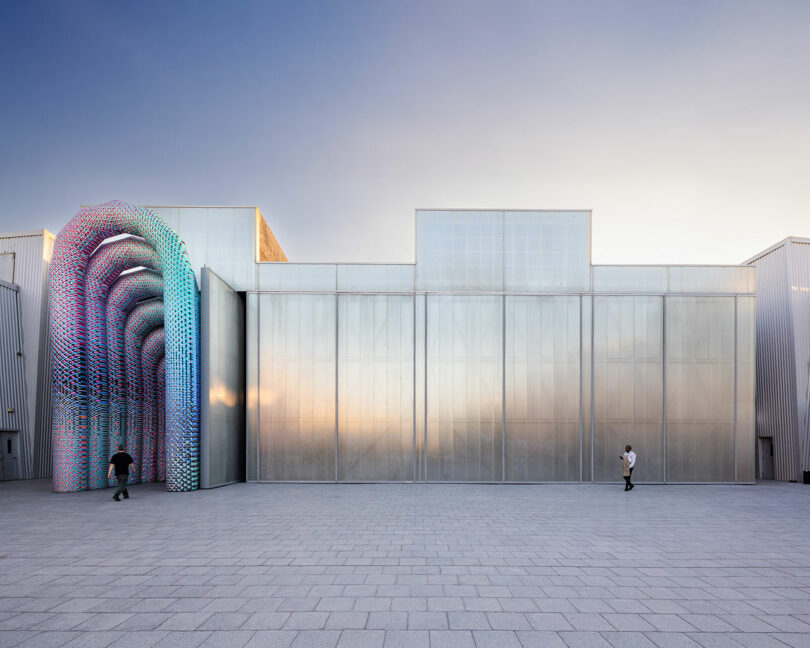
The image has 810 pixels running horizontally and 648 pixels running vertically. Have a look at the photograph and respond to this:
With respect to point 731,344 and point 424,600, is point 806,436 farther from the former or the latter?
point 424,600

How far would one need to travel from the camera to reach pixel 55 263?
13391 mm

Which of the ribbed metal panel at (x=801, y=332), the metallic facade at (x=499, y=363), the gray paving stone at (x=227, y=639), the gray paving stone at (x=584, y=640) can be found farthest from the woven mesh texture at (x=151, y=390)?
the ribbed metal panel at (x=801, y=332)

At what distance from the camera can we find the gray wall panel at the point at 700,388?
15.7 metres

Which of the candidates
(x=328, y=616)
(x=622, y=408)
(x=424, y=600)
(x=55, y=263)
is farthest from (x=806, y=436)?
(x=55, y=263)

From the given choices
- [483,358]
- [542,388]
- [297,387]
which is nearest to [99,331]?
[297,387]

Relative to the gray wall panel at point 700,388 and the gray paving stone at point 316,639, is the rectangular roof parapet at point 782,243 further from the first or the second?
the gray paving stone at point 316,639

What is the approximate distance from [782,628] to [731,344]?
43.9ft

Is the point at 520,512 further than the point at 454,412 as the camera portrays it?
No

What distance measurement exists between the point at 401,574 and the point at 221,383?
10.1m

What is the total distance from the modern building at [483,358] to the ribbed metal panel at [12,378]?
24.3 ft

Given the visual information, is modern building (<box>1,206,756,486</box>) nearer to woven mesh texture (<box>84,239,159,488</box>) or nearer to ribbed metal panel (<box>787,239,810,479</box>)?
woven mesh texture (<box>84,239,159,488</box>)

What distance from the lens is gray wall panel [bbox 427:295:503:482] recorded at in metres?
15.6

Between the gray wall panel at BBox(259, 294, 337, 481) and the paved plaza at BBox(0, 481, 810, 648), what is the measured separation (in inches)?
147

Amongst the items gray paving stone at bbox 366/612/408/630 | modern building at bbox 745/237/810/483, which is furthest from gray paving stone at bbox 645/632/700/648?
modern building at bbox 745/237/810/483
